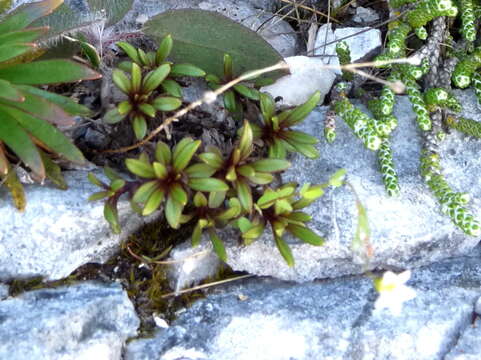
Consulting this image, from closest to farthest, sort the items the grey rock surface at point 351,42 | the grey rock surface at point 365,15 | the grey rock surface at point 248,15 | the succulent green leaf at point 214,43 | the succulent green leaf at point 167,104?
the succulent green leaf at point 167,104, the succulent green leaf at point 214,43, the grey rock surface at point 351,42, the grey rock surface at point 248,15, the grey rock surface at point 365,15

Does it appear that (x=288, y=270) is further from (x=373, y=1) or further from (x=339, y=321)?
(x=373, y=1)

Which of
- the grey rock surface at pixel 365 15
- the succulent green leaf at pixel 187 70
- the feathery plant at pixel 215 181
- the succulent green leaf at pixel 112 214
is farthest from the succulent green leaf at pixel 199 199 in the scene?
the grey rock surface at pixel 365 15

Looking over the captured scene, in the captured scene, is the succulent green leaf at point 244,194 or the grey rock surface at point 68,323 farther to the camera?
the succulent green leaf at point 244,194

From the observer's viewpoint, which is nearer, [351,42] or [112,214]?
[112,214]

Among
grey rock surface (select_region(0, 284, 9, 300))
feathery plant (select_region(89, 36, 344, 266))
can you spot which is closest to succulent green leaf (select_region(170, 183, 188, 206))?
feathery plant (select_region(89, 36, 344, 266))

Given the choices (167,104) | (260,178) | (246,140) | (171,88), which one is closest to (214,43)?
(171,88)

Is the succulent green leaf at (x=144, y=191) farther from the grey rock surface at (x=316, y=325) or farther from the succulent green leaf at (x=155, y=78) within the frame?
the grey rock surface at (x=316, y=325)

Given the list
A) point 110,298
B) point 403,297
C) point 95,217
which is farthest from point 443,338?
point 95,217

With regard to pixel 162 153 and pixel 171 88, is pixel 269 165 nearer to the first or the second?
pixel 162 153
